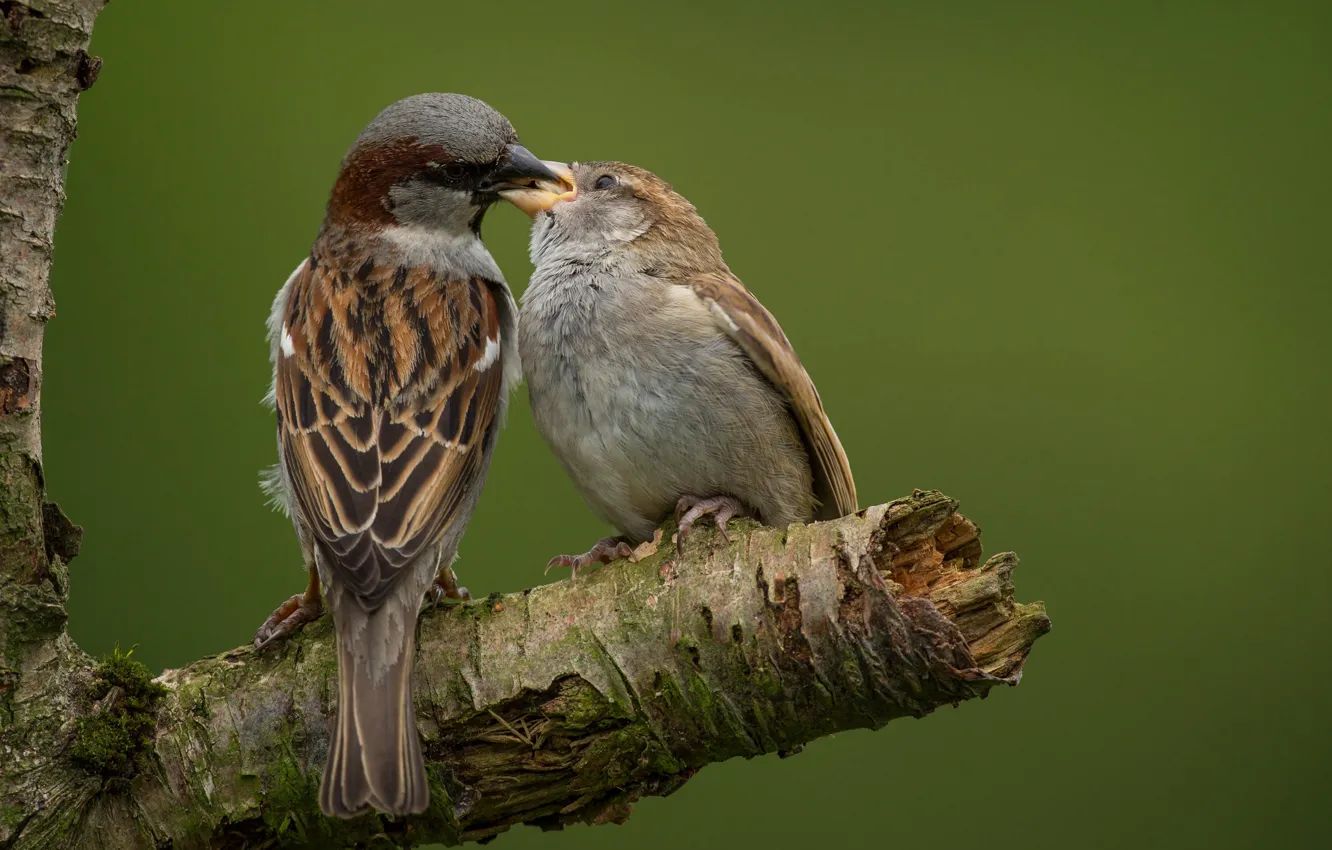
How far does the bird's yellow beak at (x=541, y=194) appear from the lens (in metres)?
3.12

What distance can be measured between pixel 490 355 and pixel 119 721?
1090 mm

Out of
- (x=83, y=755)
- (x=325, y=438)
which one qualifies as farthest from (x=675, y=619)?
(x=83, y=755)

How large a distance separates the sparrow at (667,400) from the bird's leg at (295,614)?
51cm

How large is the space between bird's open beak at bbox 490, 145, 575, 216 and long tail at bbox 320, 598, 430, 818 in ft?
4.21

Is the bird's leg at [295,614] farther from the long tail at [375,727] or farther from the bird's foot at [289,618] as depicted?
the long tail at [375,727]

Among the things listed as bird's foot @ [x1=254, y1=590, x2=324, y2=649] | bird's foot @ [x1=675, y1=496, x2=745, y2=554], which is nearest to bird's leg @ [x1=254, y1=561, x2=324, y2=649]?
bird's foot @ [x1=254, y1=590, x2=324, y2=649]

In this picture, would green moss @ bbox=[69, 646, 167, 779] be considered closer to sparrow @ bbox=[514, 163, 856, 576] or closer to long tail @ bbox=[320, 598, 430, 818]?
long tail @ bbox=[320, 598, 430, 818]

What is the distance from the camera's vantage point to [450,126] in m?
2.96

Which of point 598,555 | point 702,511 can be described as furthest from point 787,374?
point 598,555

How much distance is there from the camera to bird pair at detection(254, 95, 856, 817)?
2.34 metres

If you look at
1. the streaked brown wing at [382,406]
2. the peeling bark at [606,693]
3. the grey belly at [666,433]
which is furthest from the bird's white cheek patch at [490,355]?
the peeling bark at [606,693]

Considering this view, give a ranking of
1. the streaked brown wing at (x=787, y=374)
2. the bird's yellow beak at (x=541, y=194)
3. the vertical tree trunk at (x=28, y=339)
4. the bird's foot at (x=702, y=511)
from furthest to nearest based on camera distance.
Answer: the bird's yellow beak at (x=541, y=194)
the streaked brown wing at (x=787, y=374)
the bird's foot at (x=702, y=511)
the vertical tree trunk at (x=28, y=339)

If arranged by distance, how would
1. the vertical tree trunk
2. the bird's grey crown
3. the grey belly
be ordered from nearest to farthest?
the vertical tree trunk < the grey belly < the bird's grey crown

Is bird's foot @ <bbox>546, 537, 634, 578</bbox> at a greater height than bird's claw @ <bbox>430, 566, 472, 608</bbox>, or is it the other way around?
bird's foot @ <bbox>546, 537, 634, 578</bbox>
